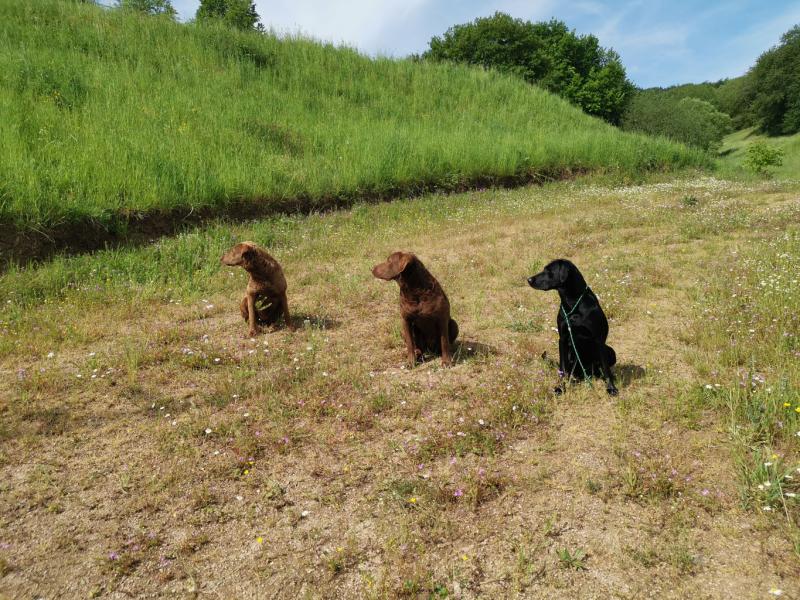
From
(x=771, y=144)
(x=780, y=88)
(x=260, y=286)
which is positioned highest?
(x=780, y=88)

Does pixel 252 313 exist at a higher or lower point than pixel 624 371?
higher

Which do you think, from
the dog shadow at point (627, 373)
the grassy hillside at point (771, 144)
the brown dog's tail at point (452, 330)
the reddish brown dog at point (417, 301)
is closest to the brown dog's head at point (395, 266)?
the reddish brown dog at point (417, 301)

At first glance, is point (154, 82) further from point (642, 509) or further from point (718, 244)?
point (642, 509)

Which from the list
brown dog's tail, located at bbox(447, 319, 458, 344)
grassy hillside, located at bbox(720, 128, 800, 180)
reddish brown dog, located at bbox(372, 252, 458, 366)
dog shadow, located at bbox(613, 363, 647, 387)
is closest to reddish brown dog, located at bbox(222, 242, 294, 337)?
reddish brown dog, located at bbox(372, 252, 458, 366)

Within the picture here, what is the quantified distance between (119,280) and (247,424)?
452 centimetres

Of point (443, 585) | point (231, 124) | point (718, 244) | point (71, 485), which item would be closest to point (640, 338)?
point (443, 585)

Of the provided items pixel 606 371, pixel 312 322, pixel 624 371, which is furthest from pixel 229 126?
pixel 606 371

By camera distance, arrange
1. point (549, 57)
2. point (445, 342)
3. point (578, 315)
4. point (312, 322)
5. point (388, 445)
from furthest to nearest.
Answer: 1. point (549, 57)
2. point (312, 322)
3. point (445, 342)
4. point (578, 315)
5. point (388, 445)

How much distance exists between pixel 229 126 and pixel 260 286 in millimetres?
8728

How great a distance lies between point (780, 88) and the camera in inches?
2119

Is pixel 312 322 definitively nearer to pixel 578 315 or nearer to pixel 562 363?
pixel 562 363

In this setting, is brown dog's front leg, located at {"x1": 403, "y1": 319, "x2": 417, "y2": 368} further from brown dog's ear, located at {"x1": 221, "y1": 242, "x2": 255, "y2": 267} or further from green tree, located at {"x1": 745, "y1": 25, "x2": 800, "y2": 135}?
green tree, located at {"x1": 745, "y1": 25, "x2": 800, "y2": 135}

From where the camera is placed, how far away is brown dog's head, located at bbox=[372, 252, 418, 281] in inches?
178

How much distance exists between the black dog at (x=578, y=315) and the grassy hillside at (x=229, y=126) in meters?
7.73
